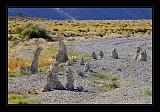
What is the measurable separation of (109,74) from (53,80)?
0.75m

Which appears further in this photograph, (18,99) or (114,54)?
(114,54)

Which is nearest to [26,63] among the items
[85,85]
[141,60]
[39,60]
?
[39,60]

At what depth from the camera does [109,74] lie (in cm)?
1087

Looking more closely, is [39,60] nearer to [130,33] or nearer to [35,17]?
[35,17]

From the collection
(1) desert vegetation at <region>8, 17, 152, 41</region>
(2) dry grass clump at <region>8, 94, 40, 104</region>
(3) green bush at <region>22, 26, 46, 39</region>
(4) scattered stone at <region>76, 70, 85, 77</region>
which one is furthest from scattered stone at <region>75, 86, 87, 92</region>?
(3) green bush at <region>22, 26, 46, 39</region>

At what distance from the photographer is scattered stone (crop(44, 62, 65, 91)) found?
1080 centimetres

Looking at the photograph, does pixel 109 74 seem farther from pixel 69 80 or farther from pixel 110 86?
pixel 69 80

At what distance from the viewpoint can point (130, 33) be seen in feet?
35.7

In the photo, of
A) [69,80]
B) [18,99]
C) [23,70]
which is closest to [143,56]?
[69,80]

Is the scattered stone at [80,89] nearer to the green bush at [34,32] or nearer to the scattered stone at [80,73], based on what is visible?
the scattered stone at [80,73]

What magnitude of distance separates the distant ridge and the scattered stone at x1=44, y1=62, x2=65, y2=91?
669mm

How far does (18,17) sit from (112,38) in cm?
132

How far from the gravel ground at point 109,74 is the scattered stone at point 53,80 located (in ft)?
0.18
